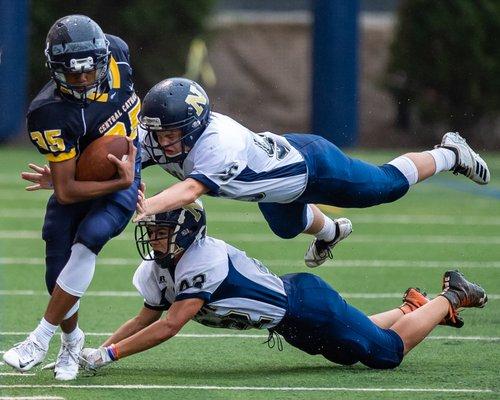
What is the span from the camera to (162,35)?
14797 mm

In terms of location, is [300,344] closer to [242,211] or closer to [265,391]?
[265,391]

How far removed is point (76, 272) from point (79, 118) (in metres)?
0.61

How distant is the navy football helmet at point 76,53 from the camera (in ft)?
15.4

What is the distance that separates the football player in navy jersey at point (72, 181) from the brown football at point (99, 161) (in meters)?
0.03

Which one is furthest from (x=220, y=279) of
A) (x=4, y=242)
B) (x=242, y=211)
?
(x=242, y=211)

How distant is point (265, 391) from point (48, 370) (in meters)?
0.96

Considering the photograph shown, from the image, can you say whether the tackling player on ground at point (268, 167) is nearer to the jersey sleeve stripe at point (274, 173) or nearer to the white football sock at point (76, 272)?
the jersey sleeve stripe at point (274, 173)

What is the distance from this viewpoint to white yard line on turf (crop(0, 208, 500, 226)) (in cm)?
949

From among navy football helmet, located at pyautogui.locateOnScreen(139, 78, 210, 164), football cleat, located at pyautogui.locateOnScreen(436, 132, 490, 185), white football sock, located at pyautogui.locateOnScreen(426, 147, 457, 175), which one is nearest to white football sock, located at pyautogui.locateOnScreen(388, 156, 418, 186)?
white football sock, located at pyautogui.locateOnScreen(426, 147, 457, 175)

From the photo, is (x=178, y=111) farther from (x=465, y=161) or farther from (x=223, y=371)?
(x=465, y=161)

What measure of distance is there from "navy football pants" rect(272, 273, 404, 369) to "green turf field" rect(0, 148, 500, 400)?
0.26 ft

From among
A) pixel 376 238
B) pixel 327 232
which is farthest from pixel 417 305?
pixel 376 238

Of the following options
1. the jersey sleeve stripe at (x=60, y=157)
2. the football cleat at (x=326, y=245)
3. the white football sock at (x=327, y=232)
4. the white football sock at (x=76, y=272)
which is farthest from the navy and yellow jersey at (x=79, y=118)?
the football cleat at (x=326, y=245)

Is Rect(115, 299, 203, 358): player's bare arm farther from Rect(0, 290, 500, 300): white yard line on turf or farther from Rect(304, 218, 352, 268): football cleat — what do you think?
Rect(0, 290, 500, 300): white yard line on turf
